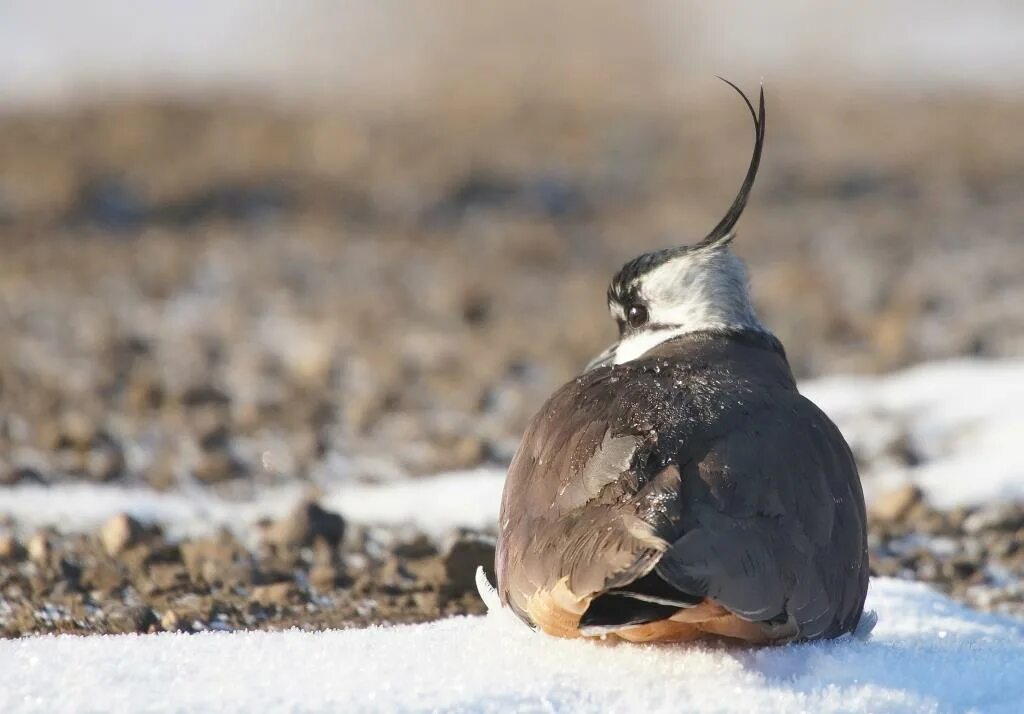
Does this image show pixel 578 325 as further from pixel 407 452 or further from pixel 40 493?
pixel 40 493

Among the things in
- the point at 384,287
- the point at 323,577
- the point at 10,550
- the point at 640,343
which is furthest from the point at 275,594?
the point at 384,287

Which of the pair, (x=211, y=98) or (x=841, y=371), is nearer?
(x=841, y=371)

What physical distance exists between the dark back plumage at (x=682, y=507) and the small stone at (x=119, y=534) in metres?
1.61

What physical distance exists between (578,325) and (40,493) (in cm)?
341

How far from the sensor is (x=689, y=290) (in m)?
4.27

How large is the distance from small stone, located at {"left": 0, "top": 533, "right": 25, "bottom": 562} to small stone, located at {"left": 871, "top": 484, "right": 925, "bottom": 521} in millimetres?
2776

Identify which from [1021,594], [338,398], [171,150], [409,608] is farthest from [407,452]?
[171,150]

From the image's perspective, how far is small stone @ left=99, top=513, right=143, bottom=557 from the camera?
4746 mm

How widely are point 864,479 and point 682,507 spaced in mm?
2883

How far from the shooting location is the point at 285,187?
11094 millimetres

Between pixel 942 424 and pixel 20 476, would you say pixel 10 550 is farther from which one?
pixel 942 424

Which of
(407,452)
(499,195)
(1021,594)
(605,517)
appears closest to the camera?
(605,517)

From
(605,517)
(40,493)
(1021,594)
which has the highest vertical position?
(605,517)

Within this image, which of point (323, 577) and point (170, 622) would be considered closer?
point (170, 622)
